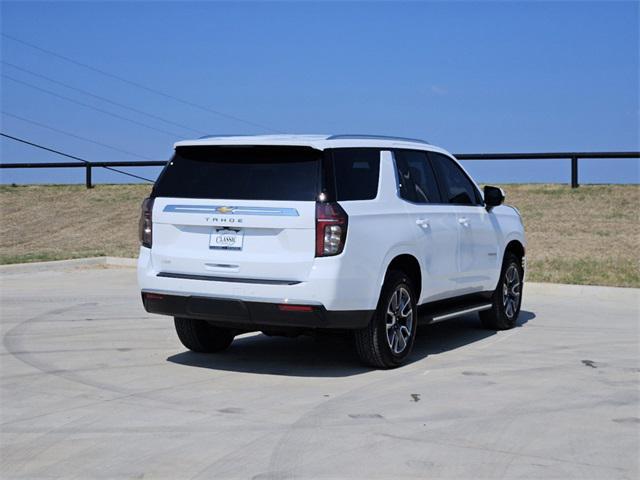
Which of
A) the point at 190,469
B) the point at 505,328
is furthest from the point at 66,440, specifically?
the point at 505,328

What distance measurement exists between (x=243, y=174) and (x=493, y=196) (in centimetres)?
340

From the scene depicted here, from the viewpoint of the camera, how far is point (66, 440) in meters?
6.25

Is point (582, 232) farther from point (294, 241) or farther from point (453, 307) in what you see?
point (294, 241)

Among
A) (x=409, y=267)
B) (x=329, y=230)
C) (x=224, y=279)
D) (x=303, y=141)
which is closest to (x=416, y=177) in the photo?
(x=409, y=267)

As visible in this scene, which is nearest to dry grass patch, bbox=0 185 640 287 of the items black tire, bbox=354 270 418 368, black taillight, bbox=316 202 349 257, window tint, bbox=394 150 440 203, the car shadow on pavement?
the car shadow on pavement

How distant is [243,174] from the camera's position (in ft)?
27.8

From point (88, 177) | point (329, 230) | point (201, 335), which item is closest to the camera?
point (329, 230)

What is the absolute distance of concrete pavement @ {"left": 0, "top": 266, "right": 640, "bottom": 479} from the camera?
19.0ft

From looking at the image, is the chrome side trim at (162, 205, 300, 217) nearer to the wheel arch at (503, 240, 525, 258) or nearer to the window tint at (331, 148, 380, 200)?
the window tint at (331, 148, 380, 200)

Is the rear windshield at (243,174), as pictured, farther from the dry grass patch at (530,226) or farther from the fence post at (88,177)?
the fence post at (88,177)

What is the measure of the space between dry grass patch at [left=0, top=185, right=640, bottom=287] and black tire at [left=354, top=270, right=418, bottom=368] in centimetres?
729

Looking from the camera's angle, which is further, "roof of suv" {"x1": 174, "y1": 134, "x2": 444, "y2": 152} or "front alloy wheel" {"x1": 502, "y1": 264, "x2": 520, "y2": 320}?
"front alloy wheel" {"x1": 502, "y1": 264, "x2": 520, "y2": 320}

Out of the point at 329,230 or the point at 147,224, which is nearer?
the point at 329,230

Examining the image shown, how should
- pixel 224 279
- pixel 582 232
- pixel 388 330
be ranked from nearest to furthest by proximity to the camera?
pixel 224 279
pixel 388 330
pixel 582 232
